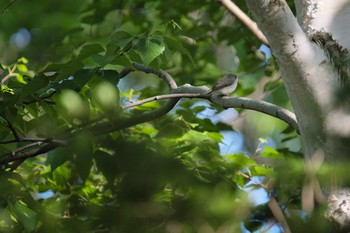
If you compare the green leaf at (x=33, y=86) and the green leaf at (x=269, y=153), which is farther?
the green leaf at (x=269, y=153)

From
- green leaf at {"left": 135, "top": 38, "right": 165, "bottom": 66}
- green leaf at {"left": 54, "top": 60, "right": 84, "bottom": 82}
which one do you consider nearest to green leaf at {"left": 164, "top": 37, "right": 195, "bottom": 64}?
green leaf at {"left": 135, "top": 38, "right": 165, "bottom": 66}

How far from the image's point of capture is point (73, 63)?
6.01 feet

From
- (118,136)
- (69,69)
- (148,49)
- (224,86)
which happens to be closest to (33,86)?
(69,69)

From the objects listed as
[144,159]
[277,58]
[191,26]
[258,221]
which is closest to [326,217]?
[258,221]

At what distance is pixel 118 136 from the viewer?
0.89 m

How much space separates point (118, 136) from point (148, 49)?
1.11m

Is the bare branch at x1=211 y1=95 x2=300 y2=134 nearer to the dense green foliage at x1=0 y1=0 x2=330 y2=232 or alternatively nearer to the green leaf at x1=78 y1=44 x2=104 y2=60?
the dense green foliage at x1=0 y1=0 x2=330 y2=232

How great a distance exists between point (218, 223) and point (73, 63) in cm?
116

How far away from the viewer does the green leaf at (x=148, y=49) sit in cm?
195

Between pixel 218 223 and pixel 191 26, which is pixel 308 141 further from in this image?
pixel 191 26

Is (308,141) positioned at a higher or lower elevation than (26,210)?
higher

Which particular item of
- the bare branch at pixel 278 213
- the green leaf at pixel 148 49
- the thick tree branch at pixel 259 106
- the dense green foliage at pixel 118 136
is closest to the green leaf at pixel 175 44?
the dense green foliage at pixel 118 136

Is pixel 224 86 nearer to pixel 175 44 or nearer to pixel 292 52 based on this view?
pixel 175 44

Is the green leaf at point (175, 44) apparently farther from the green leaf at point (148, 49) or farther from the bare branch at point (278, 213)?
the bare branch at point (278, 213)
